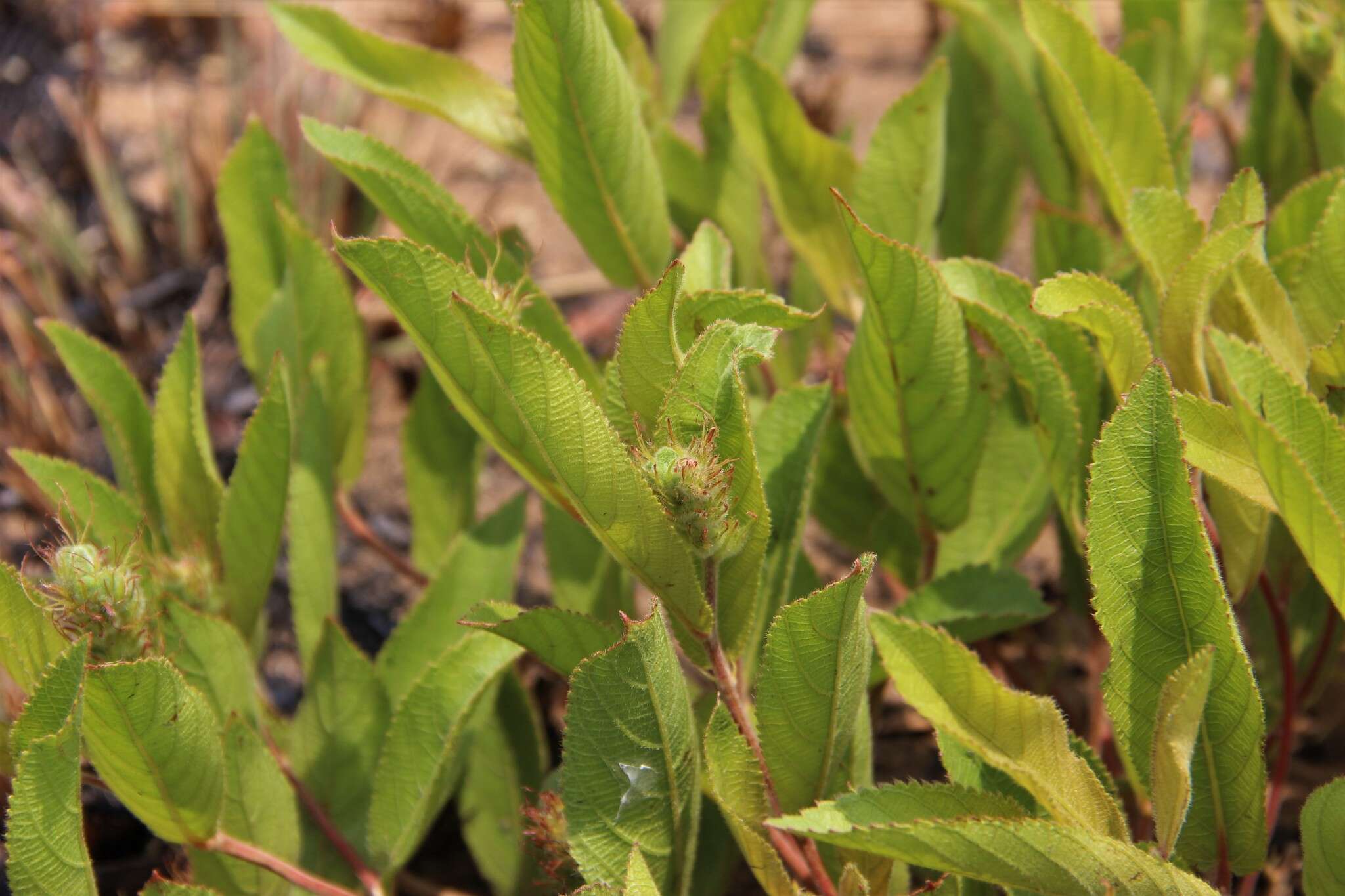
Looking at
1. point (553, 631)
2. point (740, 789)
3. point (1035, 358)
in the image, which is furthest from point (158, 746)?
point (1035, 358)

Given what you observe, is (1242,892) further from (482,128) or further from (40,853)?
(482,128)

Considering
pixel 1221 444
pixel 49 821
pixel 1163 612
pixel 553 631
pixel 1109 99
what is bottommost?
pixel 49 821

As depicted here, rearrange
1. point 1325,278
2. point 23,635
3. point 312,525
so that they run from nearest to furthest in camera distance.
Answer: point 23,635, point 1325,278, point 312,525

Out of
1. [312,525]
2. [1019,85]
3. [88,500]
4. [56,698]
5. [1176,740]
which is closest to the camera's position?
[1176,740]

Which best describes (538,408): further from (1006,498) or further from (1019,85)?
(1019,85)

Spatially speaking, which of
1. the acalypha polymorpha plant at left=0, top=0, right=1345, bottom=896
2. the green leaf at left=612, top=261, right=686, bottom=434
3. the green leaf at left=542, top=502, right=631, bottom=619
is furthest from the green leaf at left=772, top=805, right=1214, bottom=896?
the green leaf at left=542, top=502, right=631, bottom=619

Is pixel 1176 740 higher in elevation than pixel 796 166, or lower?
lower

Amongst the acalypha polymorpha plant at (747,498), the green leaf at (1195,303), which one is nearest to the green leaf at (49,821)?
the acalypha polymorpha plant at (747,498)
